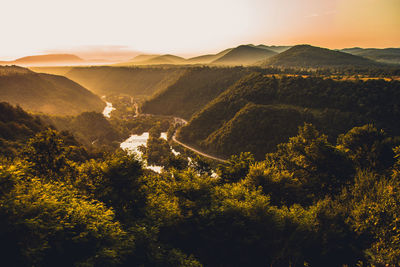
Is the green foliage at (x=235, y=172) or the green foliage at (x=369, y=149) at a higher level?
the green foliage at (x=369, y=149)

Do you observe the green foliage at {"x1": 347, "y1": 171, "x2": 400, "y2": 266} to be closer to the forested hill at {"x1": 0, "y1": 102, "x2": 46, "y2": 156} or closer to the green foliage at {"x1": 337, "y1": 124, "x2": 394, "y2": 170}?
the green foliage at {"x1": 337, "y1": 124, "x2": 394, "y2": 170}

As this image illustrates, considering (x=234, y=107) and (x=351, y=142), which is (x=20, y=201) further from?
(x=234, y=107)

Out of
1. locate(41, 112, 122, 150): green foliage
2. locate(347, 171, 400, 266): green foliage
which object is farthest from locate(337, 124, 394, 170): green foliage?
locate(41, 112, 122, 150): green foliage

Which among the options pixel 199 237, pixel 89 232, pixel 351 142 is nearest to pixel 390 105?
pixel 351 142

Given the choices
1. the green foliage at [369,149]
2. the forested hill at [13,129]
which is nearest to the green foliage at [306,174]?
the green foliage at [369,149]

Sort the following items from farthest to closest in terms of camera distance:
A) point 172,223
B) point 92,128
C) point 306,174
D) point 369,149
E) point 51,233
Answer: point 92,128 < point 369,149 < point 306,174 < point 172,223 < point 51,233

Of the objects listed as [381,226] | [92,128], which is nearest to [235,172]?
[381,226]

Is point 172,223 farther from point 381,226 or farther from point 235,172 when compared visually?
point 235,172

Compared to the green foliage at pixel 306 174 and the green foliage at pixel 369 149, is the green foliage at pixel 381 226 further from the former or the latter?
the green foliage at pixel 369 149
